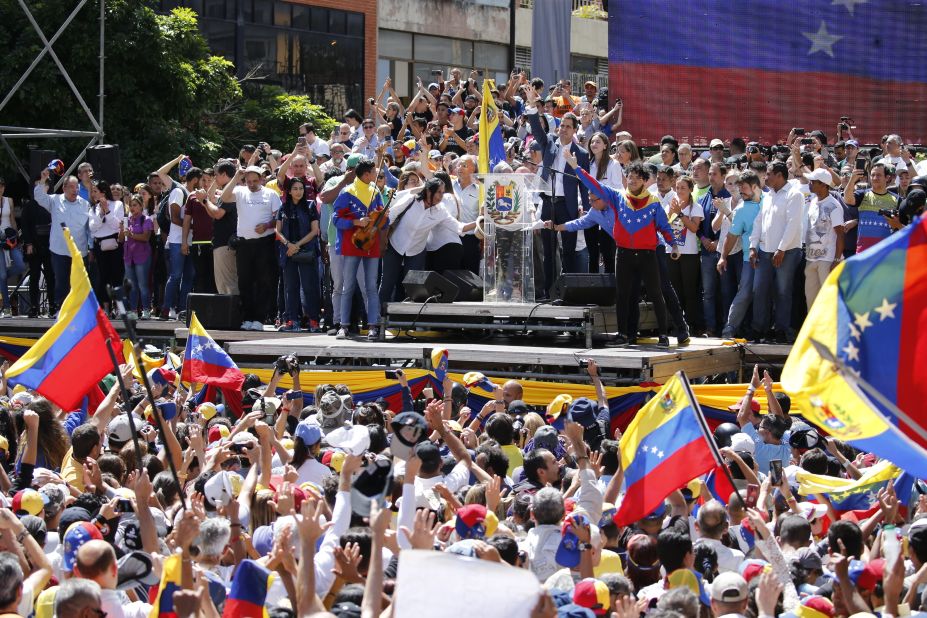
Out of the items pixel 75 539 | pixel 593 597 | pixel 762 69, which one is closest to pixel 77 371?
pixel 75 539

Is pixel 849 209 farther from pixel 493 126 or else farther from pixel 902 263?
pixel 902 263

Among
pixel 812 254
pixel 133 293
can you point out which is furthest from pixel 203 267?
pixel 812 254

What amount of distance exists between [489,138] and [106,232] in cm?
530

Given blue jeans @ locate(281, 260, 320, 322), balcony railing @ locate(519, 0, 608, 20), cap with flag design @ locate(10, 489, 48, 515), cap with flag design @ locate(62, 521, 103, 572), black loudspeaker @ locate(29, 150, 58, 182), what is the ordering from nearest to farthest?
cap with flag design @ locate(62, 521, 103, 572)
cap with flag design @ locate(10, 489, 48, 515)
blue jeans @ locate(281, 260, 320, 322)
black loudspeaker @ locate(29, 150, 58, 182)
balcony railing @ locate(519, 0, 608, 20)

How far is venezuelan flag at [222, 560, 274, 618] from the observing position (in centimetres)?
552

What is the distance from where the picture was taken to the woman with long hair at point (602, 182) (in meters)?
15.2

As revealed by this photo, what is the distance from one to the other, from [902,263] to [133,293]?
13.6 meters

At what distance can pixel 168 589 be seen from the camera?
5652 mm

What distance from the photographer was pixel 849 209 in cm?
1385

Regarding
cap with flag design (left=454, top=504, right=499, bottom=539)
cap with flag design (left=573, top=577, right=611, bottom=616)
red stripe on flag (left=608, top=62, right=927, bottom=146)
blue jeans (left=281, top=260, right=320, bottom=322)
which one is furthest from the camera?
red stripe on flag (left=608, top=62, right=927, bottom=146)

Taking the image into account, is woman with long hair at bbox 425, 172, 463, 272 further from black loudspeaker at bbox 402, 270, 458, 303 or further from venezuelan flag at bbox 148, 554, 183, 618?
venezuelan flag at bbox 148, 554, 183, 618

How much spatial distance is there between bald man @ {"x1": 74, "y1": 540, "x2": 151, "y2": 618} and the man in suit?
31.3 ft

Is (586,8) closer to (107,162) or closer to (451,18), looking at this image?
(451,18)

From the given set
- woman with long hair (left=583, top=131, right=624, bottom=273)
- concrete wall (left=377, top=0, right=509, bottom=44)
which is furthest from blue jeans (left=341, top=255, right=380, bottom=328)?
concrete wall (left=377, top=0, right=509, bottom=44)
